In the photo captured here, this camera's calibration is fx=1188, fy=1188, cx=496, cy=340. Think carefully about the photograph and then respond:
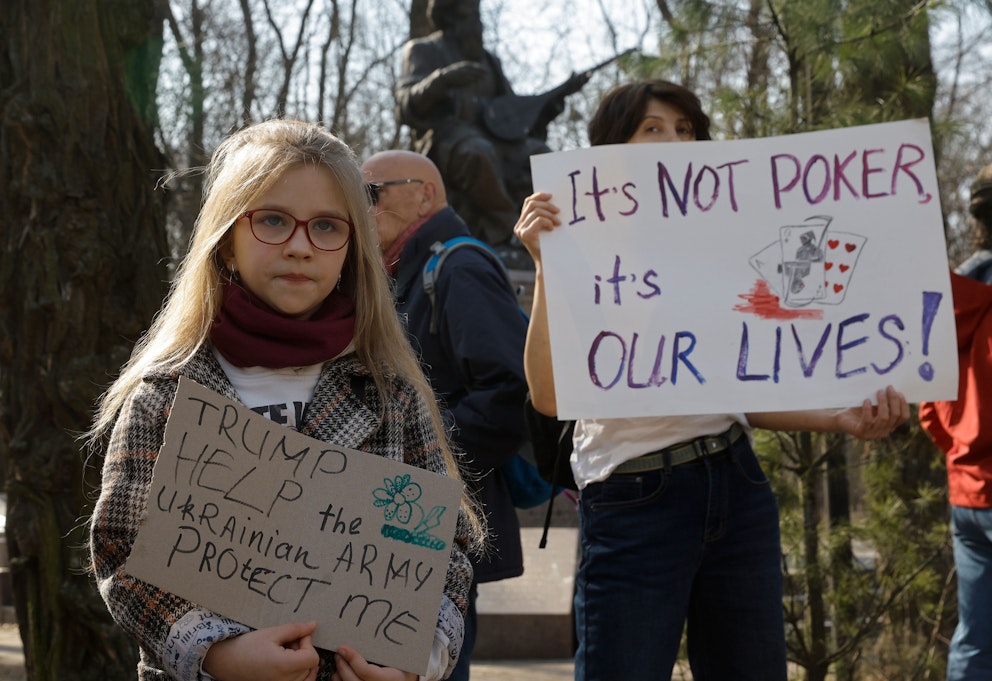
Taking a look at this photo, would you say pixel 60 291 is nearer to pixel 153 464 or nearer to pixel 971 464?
pixel 153 464

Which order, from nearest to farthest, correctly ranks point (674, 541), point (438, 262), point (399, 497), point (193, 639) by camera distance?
point (193, 639) → point (399, 497) → point (674, 541) → point (438, 262)

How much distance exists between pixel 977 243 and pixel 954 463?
755 mm

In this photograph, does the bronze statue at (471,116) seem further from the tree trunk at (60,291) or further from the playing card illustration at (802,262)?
the playing card illustration at (802,262)

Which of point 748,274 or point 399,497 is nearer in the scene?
point 399,497

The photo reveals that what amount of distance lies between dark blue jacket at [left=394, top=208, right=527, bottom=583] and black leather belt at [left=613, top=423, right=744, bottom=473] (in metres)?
0.43

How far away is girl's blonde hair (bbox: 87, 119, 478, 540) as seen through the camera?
1808 mm

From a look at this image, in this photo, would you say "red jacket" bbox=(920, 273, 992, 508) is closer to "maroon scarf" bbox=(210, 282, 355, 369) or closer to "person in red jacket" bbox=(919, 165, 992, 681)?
"person in red jacket" bbox=(919, 165, 992, 681)

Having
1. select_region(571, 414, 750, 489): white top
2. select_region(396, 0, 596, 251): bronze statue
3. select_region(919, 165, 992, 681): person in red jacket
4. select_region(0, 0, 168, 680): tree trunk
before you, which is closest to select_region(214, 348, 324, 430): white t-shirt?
select_region(571, 414, 750, 489): white top

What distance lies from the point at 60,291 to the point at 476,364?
1.20 metres

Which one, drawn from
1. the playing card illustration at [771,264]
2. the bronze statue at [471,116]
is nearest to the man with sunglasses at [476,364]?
the playing card illustration at [771,264]

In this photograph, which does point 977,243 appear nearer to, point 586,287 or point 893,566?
point 893,566

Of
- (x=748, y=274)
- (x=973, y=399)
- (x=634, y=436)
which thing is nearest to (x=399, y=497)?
(x=634, y=436)

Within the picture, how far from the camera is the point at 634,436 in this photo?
8.02 ft

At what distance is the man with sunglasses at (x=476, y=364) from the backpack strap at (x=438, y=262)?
12 mm
